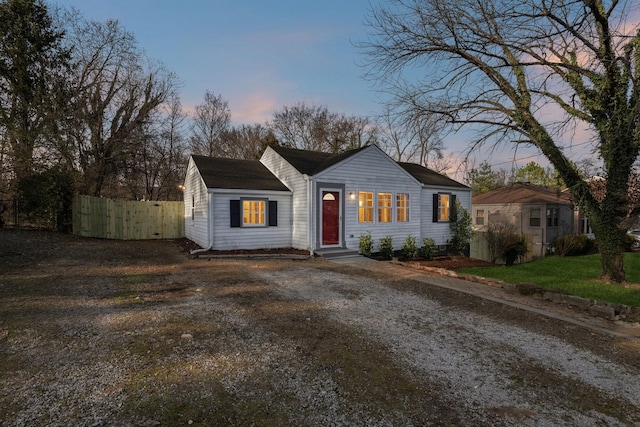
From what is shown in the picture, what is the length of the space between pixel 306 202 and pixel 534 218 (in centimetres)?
1945

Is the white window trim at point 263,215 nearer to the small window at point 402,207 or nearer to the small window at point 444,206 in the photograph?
the small window at point 402,207

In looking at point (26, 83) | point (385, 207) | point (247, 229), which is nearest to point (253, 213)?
point (247, 229)

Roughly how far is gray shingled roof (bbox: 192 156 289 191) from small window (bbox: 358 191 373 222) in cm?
308

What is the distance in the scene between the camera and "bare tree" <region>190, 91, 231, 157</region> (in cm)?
3064

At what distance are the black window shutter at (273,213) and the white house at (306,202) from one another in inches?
0.5

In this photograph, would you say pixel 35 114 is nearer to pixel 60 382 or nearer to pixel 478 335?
pixel 60 382

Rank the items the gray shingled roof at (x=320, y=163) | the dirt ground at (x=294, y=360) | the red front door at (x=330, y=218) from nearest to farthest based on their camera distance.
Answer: the dirt ground at (x=294, y=360) < the red front door at (x=330, y=218) < the gray shingled roof at (x=320, y=163)

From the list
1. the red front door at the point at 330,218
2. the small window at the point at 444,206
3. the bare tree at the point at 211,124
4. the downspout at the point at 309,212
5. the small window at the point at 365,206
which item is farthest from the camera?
the bare tree at the point at 211,124

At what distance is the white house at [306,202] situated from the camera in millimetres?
12031

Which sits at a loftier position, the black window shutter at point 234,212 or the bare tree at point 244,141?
the bare tree at point 244,141

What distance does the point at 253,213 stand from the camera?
492 inches

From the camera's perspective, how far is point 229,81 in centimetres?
1683

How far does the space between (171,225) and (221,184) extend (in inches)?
296

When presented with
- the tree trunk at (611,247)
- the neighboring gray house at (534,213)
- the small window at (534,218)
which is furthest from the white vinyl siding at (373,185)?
the small window at (534,218)
